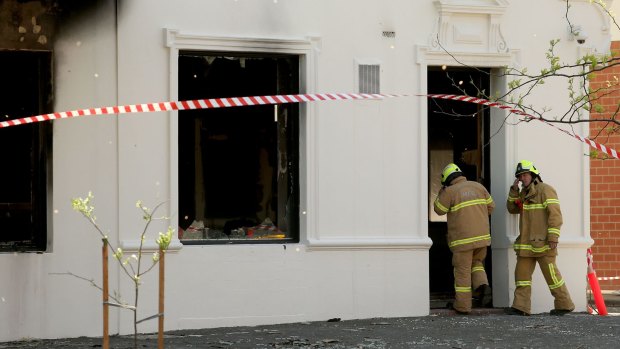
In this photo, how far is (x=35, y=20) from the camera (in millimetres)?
11812

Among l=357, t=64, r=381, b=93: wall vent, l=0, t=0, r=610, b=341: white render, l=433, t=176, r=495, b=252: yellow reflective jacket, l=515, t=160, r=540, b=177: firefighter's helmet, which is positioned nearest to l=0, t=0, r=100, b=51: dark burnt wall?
l=0, t=0, r=610, b=341: white render

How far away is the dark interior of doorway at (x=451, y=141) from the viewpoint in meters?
14.7

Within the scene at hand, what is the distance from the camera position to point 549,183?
1446 centimetres

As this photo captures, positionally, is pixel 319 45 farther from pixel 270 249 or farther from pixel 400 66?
pixel 270 249

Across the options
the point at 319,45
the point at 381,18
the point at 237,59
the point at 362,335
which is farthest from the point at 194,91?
the point at 362,335

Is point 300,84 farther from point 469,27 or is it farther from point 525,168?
point 525,168

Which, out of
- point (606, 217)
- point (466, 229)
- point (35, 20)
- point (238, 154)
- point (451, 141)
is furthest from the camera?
point (606, 217)

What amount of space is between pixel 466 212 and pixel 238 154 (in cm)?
266

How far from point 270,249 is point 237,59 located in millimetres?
2028

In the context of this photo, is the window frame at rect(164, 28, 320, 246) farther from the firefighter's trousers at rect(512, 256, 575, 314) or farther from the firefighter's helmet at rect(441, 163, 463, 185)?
the firefighter's trousers at rect(512, 256, 575, 314)

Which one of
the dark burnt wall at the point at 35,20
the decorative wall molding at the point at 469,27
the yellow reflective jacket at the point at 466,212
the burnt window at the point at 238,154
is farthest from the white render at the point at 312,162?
the yellow reflective jacket at the point at 466,212

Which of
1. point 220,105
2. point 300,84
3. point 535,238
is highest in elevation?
point 300,84

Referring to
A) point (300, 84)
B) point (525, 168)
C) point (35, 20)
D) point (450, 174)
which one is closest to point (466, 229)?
point (450, 174)

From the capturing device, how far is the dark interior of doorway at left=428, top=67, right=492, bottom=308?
48.4 feet
